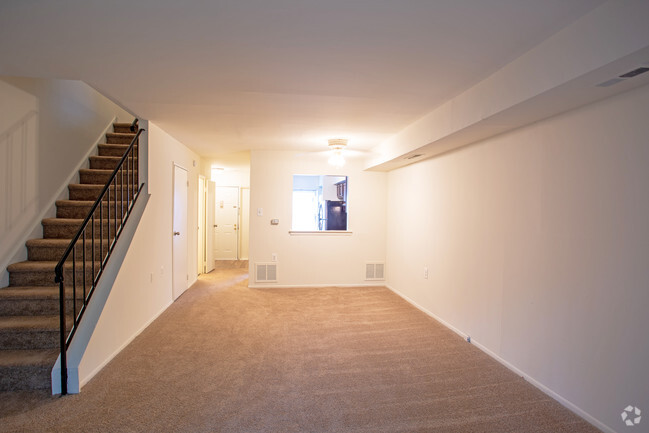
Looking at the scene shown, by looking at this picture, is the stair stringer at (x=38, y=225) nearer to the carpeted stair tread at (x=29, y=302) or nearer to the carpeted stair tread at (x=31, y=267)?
the carpeted stair tread at (x=31, y=267)

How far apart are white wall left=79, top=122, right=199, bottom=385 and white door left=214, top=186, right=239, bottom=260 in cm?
331

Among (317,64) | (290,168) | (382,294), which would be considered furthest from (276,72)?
(382,294)

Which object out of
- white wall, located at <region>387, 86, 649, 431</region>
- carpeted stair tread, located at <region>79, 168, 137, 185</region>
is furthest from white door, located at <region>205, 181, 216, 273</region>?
white wall, located at <region>387, 86, 649, 431</region>

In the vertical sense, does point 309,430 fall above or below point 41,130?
below

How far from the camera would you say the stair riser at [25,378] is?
241cm

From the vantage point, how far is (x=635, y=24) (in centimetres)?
149

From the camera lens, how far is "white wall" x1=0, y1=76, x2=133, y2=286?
3094mm

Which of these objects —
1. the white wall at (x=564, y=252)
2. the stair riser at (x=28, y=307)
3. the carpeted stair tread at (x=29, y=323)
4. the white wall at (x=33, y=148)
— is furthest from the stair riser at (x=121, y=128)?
the white wall at (x=564, y=252)

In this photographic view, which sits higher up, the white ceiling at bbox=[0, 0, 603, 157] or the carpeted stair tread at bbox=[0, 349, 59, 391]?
the white ceiling at bbox=[0, 0, 603, 157]

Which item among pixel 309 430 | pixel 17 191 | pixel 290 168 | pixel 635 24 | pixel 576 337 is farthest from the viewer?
pixel 290 168

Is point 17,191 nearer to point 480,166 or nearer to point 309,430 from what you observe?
point 309,430

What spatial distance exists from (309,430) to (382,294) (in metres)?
3.55

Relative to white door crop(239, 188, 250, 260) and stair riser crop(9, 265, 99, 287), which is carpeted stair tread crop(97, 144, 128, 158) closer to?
stair riser crop(9, 265, 99, 287)

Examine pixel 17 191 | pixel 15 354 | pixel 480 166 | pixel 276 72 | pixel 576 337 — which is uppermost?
pixel 276 72
